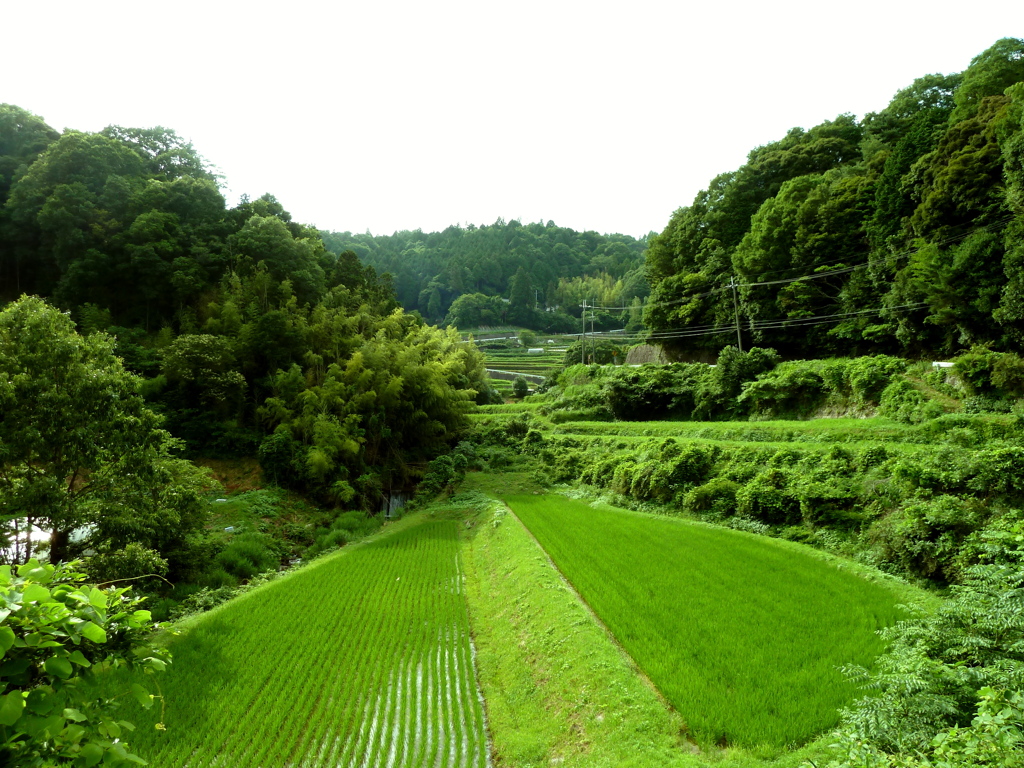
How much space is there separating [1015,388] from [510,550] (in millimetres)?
14366

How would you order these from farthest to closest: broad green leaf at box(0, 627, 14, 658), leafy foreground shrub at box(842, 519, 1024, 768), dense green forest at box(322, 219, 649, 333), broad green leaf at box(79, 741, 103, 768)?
dense green forest at box(322, 219, 649, 333)
leafy foreground shrub at box(842, 519, 1024, 768)
broad green leaf at box(79, 741, 103, 768)
broad green leaf at box(0, 627, 14, 658)

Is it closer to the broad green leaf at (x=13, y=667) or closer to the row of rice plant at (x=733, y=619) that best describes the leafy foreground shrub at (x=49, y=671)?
the broad green leaf at (x=13, y=667)

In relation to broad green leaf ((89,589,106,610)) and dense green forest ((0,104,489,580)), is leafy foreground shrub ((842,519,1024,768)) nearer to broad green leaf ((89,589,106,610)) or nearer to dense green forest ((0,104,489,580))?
broad green leaf ((89,589,106,610))

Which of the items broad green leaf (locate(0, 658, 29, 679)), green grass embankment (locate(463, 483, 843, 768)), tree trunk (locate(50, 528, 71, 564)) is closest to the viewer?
broad green leaf (locate(0, 658, 29, 679))

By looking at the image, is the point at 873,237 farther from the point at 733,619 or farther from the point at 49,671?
the point at 49,671

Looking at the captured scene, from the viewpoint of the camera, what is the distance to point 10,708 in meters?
1.61

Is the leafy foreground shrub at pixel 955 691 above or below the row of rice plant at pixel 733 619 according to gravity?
above

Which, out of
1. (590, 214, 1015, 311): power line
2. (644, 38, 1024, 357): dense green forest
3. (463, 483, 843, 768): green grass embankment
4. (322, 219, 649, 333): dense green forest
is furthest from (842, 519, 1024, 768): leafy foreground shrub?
(322, 219, 649, 333): dense green forest

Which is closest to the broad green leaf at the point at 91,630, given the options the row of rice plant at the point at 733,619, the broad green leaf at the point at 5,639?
the broad green leaf at the point at 5,639

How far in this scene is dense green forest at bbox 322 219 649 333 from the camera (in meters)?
79.5

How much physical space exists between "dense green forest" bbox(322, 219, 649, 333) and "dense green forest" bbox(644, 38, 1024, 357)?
33.3 meters

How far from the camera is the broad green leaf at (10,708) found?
5.24 ft

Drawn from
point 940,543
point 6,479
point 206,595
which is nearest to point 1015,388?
point 940,543

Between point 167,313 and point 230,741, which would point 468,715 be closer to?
point 230,741
